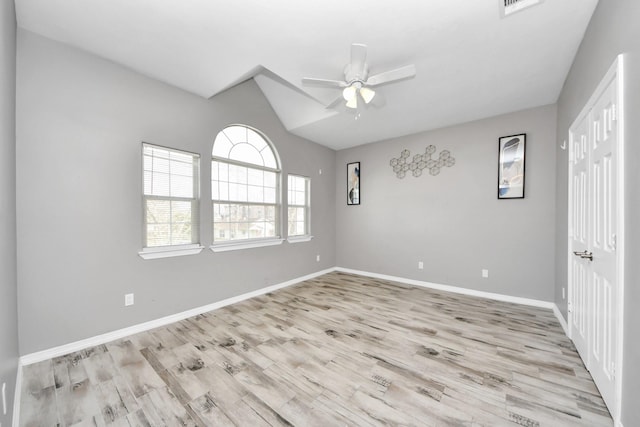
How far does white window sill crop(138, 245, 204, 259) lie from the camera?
265 cm

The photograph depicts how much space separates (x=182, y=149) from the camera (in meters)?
2.98

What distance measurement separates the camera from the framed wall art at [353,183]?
5.15 meters

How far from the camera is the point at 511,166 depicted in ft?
11.5

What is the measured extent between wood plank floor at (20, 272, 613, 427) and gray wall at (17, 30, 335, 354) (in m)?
0.35

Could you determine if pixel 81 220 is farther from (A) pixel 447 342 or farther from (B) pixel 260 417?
(A) pixel 447 342

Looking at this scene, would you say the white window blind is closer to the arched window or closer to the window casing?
the arched window

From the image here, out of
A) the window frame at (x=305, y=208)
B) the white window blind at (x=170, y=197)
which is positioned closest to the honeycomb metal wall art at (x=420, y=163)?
the window frame at (x=305, y=208)

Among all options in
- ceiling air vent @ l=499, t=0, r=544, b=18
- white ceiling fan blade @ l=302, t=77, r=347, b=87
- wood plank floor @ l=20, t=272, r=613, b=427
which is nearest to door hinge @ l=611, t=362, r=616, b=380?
wood plank floor @ l=20, t=272, r=613, b=427

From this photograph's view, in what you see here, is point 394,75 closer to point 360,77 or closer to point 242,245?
point 360,77

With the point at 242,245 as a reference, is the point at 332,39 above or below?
above

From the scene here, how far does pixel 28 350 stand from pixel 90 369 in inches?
23.4

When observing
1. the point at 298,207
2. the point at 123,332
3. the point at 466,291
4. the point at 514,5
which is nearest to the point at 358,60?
the point at 514,5

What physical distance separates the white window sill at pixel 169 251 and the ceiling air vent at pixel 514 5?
12.2 ft

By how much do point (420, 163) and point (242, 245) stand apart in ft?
11.0
